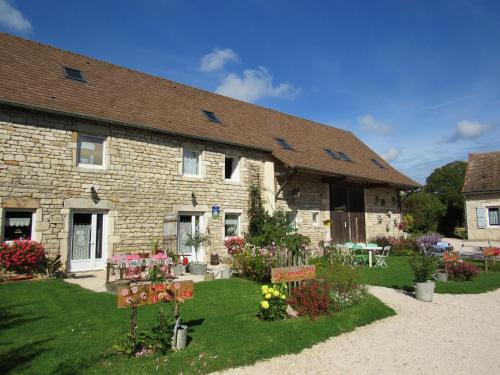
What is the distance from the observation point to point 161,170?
11.8 meters

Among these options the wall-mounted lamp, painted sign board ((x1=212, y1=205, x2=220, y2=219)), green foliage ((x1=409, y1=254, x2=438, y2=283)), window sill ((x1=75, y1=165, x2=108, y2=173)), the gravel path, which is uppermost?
window sill ((x1=75, y1=165, x2=108, y2=173))

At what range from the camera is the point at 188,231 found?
1247 centimetres

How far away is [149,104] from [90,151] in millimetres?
3175

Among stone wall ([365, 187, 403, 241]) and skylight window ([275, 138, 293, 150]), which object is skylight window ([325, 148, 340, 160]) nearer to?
stone wall ([365, 187, 403, 241])

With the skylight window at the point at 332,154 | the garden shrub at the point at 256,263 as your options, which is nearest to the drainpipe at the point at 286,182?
the skylight window at the point at 332,154

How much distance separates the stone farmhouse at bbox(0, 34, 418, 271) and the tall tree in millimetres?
19508

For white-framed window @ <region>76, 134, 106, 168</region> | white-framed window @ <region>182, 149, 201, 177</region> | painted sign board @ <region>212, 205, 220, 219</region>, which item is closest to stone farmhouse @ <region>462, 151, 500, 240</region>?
painted sign board @ <region>212, 205, 220, 219</region>

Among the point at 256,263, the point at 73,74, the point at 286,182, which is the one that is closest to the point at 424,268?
the point at 256,263

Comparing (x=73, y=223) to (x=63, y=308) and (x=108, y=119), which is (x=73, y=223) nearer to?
(x=108, y=119)

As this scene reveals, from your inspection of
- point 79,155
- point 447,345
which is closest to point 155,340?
point 447,345

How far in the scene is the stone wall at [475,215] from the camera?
24469mm

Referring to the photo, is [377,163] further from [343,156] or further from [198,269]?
[198,269]

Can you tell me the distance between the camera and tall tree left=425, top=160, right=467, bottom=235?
107 feet

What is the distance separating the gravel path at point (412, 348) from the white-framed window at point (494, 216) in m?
20.5
